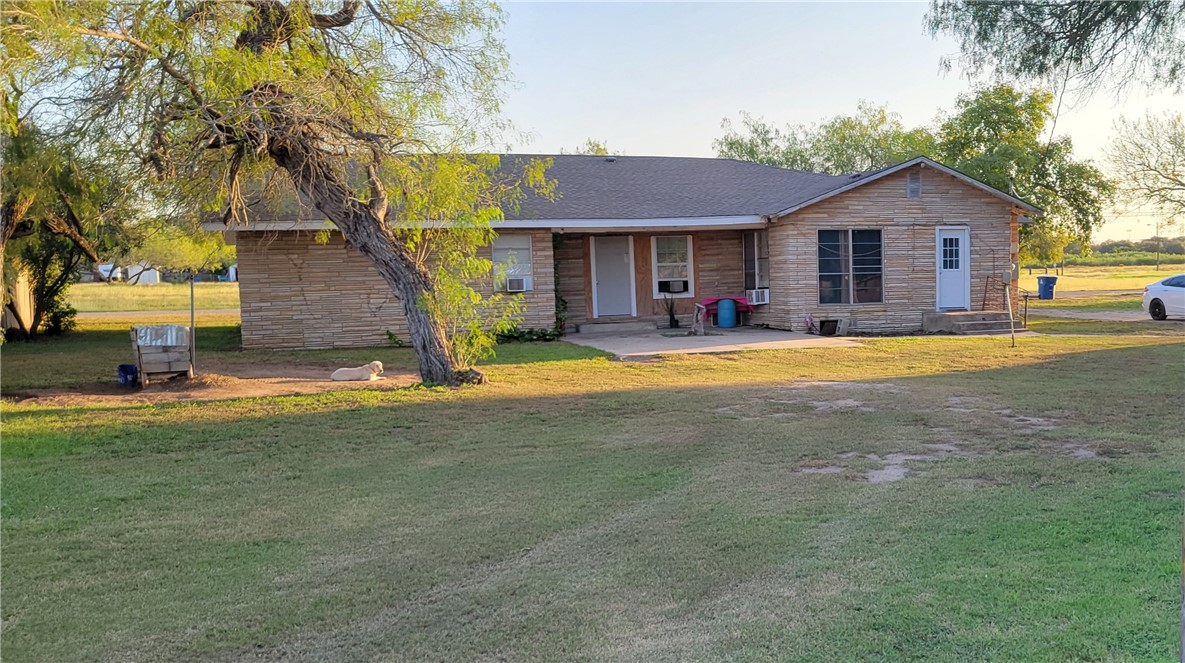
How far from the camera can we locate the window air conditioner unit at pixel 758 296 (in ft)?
61.7

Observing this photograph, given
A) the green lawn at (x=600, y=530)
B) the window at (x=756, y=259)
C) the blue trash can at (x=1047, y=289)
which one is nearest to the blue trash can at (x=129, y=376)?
the green lawn at (x=600, y=530)

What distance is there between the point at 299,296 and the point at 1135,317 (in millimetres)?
20184

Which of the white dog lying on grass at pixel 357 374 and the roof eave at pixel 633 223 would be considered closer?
the white dog lying on grass at pixel 357 374

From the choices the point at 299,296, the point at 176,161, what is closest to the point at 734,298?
the point at 299,296

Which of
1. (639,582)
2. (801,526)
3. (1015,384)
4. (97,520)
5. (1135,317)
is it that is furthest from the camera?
(1135,317)

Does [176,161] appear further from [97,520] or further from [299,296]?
[299,296]

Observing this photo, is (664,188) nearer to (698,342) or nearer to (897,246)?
(897,246)

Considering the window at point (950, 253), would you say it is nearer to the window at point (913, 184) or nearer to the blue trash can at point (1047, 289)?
the window at point (913, 184)

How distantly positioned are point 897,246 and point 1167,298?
7.90 m

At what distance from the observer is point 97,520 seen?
219 inches

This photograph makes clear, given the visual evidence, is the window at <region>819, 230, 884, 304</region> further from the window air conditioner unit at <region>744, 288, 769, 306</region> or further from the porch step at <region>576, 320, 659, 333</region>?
the porch step at <region>576, 320, 659, 333</region>

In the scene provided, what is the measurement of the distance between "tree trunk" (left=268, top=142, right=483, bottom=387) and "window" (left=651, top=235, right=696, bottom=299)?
929 centimetres

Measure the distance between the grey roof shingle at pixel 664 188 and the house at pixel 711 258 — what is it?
0.08 metres

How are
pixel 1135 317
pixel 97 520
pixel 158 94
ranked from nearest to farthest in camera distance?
pixel 97 520, pixel 158 94, pixel 1135 317
